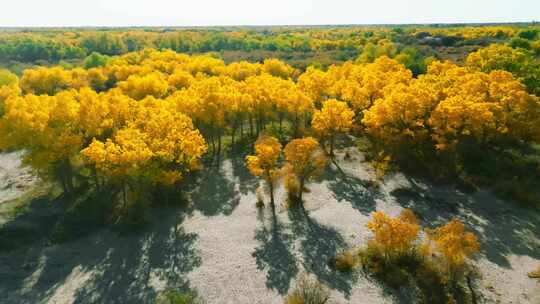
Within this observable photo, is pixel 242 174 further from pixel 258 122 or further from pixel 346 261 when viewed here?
pixel 346 261

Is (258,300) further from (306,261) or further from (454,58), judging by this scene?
(454,58)

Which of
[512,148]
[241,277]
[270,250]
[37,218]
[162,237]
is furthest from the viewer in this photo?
[512,148]

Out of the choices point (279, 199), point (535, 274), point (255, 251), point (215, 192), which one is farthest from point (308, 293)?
point (215, 192)

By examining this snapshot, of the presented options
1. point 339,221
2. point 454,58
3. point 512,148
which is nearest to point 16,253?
point 339,221

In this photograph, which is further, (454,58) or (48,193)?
(454,58)

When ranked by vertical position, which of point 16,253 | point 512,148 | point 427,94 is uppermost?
point 427,94

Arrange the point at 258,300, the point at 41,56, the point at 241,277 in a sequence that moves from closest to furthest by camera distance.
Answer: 1. the point at 258,300
2. the point at 241,277
3. the point at 41,56
